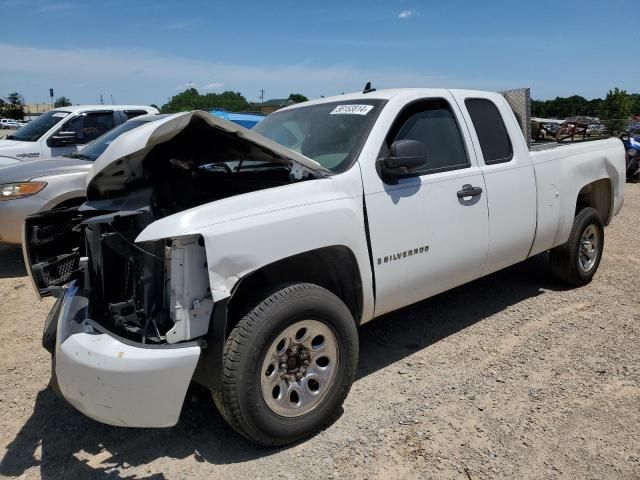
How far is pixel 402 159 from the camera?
333cm

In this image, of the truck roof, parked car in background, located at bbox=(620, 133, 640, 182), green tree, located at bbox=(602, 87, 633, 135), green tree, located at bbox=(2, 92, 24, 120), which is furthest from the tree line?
green tree, located at bbox=(2, 92, 24, 120)

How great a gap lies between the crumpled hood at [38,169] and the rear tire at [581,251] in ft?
17.4

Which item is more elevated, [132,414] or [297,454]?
[132,414]

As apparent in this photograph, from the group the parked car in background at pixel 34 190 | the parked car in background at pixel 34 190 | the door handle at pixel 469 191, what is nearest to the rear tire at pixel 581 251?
the door handle at pixel 469 191

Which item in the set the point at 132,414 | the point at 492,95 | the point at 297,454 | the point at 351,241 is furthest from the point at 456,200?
the point at 132,414

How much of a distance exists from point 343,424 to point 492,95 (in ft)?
10.1

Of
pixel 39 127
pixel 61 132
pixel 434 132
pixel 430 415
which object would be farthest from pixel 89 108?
pixel 430 415

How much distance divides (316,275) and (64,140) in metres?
6.96

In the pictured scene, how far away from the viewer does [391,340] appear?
173 inches

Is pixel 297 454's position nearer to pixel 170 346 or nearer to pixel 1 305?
pixel 170 346

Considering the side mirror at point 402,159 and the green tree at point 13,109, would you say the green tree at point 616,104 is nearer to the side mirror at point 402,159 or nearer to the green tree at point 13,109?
the side mirror at point 402,159

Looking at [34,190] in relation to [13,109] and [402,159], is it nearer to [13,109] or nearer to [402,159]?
[402,159]

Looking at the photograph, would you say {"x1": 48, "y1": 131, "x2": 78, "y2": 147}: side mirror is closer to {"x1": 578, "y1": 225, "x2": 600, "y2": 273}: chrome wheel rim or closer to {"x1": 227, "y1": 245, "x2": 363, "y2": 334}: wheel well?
{"x1": 227, "y1": 245, "x2": 363, "y2": 334}: wheel well

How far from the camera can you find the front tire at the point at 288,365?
8.83ft
